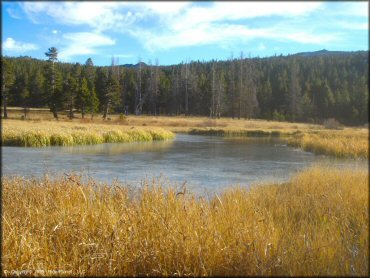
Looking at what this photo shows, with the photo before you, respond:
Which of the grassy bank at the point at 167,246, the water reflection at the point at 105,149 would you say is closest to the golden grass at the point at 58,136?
the water reflection at the point at 105,149

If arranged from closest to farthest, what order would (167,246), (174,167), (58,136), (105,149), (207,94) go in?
1. (167,246)
2. (174,167)
3. (105,149)
4. (58,136)
5. (207,94)

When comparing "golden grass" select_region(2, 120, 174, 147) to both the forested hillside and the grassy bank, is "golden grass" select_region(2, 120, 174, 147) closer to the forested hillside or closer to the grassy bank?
the grassy bank

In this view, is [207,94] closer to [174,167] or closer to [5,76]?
[5,76]

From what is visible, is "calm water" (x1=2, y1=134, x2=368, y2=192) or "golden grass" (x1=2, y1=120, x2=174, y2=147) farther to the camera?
"golden grass" (x1=2, y1=120, x2=174, y2=147)

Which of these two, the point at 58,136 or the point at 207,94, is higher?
the point at 207,94

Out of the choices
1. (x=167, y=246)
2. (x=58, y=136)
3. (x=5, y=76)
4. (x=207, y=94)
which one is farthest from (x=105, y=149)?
(x=207, y=94)

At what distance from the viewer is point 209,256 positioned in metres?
4.36

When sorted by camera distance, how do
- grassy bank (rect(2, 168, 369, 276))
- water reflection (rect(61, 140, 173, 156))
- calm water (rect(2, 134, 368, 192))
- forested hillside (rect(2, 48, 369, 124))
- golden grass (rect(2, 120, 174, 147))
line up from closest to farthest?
grassy bank (rect(2, 168, 369, 276)) → calm water (rect(2, 134, 368, 192)) → water reflection (rect(61, 140, 173, 156)) → golden grass (rect(2, 120, 174, 147)) → forested hillside (rect(2, 48, 369, 124))

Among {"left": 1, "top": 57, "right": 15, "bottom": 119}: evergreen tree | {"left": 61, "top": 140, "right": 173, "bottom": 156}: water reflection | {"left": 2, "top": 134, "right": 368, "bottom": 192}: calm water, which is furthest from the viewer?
{"left": 1, "top": 57, "right": 15, "bottom": 119}: evergreen tree

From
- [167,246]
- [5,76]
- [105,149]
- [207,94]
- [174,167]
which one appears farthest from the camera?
[207,94]

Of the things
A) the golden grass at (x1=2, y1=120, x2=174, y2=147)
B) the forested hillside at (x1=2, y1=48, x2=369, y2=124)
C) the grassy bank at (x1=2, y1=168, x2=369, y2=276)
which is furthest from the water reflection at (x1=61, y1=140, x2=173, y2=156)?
the forested hillside at (x1=2, y1=48, x2=369, y2=124)

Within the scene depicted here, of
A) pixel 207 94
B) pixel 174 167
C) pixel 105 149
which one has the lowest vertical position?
pixel 174 167

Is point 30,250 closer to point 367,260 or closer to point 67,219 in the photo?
point 67,219

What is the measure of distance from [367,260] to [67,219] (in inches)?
138
